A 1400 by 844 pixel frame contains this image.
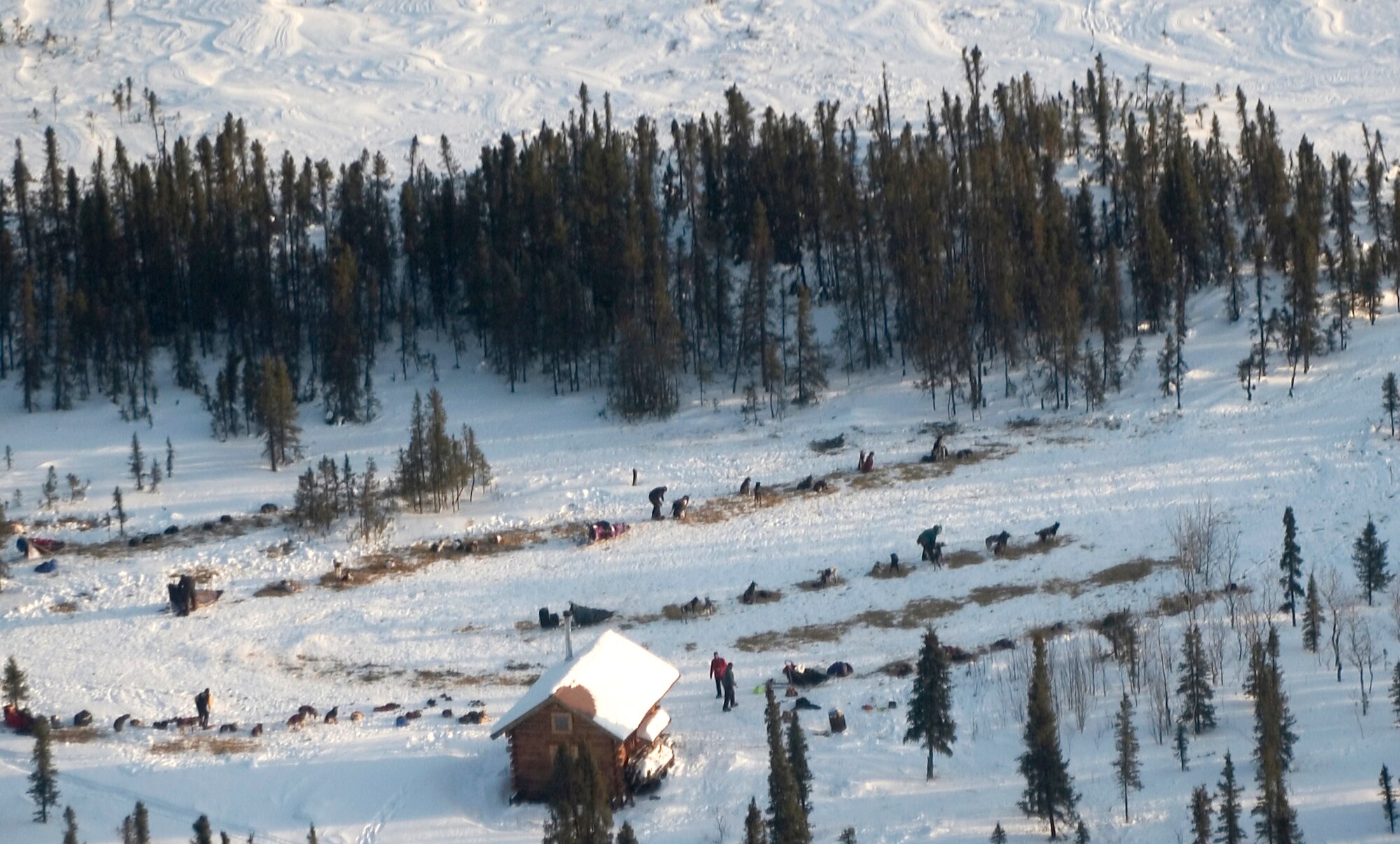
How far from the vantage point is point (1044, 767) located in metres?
20.6

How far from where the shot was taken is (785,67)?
7700 centimetres

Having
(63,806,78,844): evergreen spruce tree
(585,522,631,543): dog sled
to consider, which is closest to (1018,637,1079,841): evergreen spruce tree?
(63,806,78,844): evergreen spruce tree

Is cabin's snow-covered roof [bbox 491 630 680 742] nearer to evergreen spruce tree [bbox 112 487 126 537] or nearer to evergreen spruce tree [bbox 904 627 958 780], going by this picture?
evergreen spruce tree [bbox 904 627 958 780]

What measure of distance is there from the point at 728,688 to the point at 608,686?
262 cm

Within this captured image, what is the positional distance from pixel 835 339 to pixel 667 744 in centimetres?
2722

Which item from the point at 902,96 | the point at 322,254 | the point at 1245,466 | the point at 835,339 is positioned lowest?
the point at 1245,466

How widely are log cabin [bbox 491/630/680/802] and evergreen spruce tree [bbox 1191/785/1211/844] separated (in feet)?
26.9

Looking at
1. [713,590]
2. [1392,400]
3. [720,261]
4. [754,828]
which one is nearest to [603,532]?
[713,590]

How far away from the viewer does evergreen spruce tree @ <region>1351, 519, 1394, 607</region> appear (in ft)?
86.6

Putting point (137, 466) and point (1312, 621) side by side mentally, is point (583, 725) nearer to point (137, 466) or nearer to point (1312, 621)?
point (1312, 621)

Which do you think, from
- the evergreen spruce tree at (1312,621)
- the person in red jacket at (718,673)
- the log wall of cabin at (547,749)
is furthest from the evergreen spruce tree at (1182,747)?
the log wall of cabin at (547,749)

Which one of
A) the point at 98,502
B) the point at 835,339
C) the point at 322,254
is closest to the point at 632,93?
the point at 322,254

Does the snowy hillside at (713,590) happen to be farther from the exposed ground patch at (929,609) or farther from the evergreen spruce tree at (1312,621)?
the evergreen spruce tree at (1312,621)

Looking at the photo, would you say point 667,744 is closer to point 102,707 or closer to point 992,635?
point 992,635
